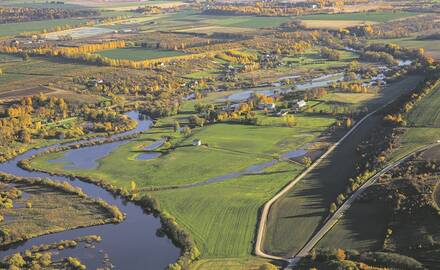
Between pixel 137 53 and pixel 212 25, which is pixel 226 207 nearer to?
pixel 137 53

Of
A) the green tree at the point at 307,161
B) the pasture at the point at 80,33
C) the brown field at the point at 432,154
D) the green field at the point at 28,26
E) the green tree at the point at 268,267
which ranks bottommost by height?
the green tree at the point at 268,267

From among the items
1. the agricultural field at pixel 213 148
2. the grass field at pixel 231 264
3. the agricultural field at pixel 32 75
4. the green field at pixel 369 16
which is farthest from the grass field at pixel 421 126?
the green field at pixel 369 16

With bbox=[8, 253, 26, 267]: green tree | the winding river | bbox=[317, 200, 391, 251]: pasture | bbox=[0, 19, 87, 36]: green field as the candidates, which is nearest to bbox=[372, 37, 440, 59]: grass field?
bbox=[317, 200, 391, 251]: pasture

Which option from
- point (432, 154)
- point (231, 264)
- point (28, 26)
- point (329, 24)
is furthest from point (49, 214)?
point (28, 26)

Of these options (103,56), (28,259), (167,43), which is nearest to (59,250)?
(28,259)

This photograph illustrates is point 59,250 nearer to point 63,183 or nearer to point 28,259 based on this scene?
point 28,259

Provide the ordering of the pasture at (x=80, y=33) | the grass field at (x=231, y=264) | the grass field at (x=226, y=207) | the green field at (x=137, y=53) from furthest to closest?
the pasture at (x=80, y=33) → the green field at (x=137, y=53) → the grass field at (x=226, y=207) → the grass field at (x=231, y=264)

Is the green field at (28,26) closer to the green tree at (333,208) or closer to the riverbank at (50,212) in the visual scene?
the riverbank at (50,212)
